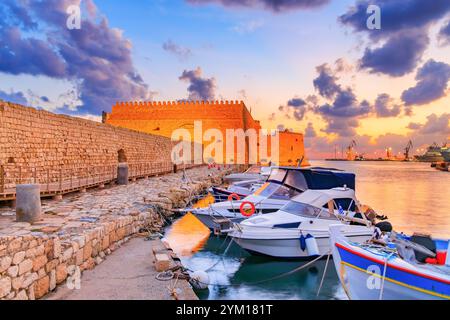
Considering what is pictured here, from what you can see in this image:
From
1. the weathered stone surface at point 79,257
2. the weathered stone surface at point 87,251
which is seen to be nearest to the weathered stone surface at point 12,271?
the weathered stone surface at point 79,257

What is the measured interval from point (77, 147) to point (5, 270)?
1341cm

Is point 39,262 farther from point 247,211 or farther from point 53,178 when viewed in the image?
point 53,178

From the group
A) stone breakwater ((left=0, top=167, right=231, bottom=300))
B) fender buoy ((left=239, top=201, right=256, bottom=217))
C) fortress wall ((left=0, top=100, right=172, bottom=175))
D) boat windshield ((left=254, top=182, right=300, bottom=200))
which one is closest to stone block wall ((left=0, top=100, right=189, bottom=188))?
fortress wall ((left=0, top=100, right=172, bottom=175))

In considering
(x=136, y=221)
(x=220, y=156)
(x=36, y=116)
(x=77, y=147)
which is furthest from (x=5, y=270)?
(x=220, y=156)

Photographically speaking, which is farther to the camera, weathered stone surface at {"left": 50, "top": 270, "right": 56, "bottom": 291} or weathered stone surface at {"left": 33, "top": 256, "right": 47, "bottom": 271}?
weathered stone surface at {"left": 50, "top": 270, "right": 56, "bottom": 291}

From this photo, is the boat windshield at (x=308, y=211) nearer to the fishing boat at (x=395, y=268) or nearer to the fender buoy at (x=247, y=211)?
the fender buoy at (x=247, y=211)

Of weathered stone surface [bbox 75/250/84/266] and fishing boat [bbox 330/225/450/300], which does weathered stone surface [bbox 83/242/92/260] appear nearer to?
weathered stone surface [bbox 75/250/84/266]

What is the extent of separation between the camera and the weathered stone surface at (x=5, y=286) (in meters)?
3.92

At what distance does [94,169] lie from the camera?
18.0m

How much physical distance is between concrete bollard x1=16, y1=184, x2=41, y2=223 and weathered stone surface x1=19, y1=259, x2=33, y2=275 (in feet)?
11.1

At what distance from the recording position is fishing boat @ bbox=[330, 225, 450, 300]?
5129 millimetres

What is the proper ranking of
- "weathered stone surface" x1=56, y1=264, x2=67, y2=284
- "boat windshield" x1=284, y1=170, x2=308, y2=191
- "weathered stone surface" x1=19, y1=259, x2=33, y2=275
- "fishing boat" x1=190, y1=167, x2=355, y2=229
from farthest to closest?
"boat windshield" x1=284, y1=170, x2=308, y2=191
"fishing boat" x1=190, y1=167, x2=355, y2=229
"weathered stone surface" x1=56, y1=264, x2=67, y2=284
"weathered stone surface" x1=19, y1=259, x2=33, y2=275

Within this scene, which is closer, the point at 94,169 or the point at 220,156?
the point at 94,169
